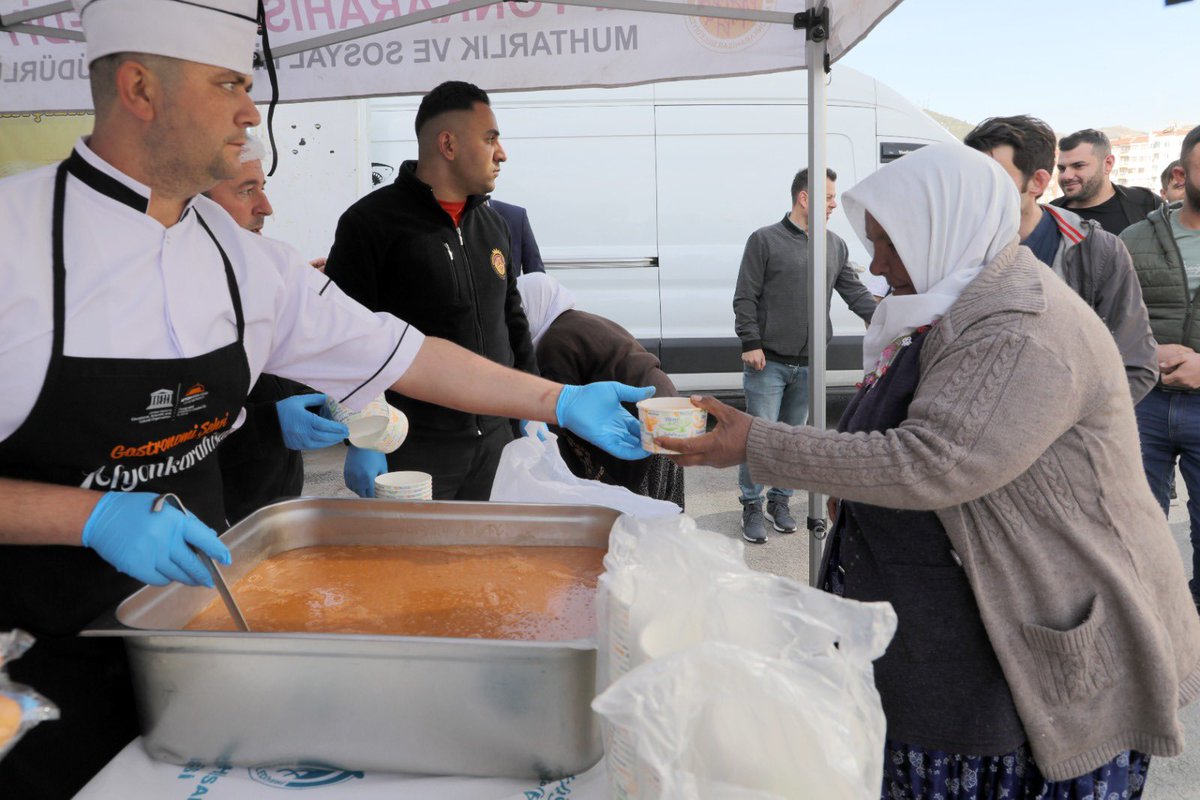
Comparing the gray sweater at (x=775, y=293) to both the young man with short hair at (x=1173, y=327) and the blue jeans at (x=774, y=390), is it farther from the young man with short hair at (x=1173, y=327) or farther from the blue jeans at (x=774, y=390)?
the young man with short hair at (x=1173, y=327)

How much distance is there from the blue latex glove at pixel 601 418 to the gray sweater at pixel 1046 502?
1.44 feet

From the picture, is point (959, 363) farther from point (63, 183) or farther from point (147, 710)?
point (63, 183)

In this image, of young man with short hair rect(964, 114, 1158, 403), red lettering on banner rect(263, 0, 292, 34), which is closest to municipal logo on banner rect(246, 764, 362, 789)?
young man with short hair rect(964, 114, 1158, 403)

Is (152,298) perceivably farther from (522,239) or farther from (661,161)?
(661,161)

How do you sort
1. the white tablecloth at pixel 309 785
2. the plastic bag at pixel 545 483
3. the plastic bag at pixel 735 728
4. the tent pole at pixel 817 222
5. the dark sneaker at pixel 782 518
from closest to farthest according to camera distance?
the plastic bag at pixel 735 728 < the white tablecloth at pixel 309 785 < the plastic bag at pixel 545 483 < the tent pole at pixel 817 222 < the dark sneaker at pixel 782 518

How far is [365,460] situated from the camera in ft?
7.79

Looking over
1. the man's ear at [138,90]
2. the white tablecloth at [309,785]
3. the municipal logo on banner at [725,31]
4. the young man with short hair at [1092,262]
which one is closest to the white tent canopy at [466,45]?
the municipal logo on banner at [725,31]

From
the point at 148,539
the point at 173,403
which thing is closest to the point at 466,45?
the point at 173,403

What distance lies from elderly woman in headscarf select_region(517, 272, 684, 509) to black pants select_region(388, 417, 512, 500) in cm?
30

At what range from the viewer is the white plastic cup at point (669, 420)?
1699 millimetres

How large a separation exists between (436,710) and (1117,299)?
2646 millimetres

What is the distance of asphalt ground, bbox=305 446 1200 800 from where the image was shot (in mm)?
2775

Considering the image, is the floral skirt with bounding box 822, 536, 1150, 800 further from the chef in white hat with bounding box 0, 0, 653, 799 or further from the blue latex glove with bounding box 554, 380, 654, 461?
the chef in white hat with bounding box 0, 0, 653, 799

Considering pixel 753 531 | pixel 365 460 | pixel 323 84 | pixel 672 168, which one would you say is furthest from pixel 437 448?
A: pixel 672 168
